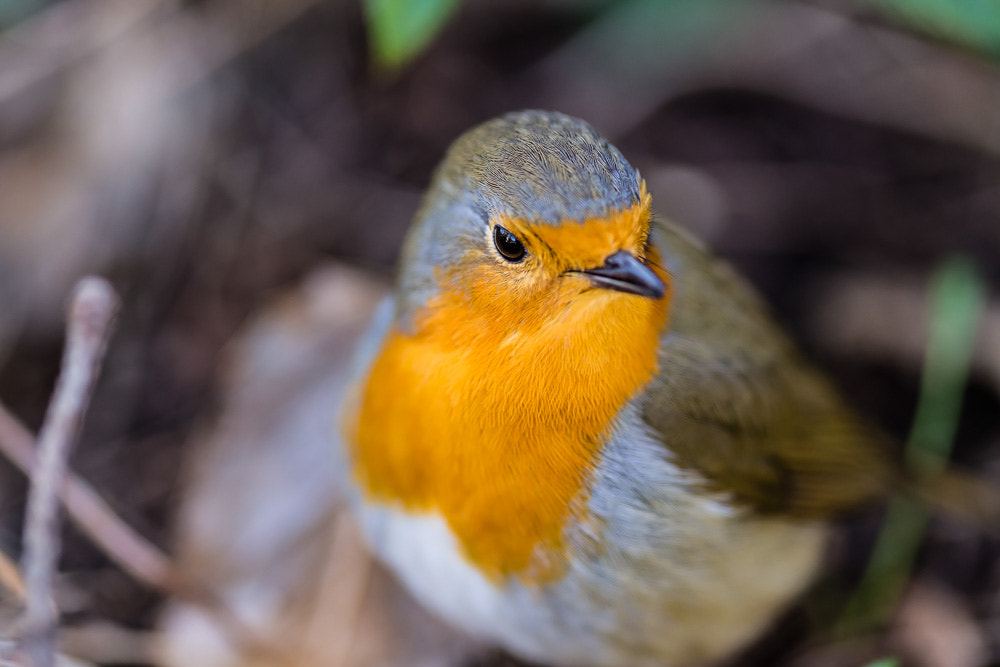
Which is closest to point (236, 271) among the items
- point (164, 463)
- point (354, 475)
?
point (164, 463)

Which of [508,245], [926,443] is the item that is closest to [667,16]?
[926,443]

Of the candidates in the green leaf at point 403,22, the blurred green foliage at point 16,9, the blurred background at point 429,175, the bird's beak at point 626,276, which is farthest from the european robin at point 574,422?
the blurred green foliage at point 16,9

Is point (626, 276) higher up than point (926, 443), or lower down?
higher up

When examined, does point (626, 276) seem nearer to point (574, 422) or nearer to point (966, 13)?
point (574, 422)

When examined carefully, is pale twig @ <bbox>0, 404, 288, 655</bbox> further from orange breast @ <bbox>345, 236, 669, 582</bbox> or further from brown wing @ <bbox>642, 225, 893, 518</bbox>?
brown wing @ <bbox>642, 225, 893, 518</bbox>

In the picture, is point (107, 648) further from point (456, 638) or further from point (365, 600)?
point (456, 638)

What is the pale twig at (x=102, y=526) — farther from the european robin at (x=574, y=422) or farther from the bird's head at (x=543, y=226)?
the bird's head at (x=543, y=226)

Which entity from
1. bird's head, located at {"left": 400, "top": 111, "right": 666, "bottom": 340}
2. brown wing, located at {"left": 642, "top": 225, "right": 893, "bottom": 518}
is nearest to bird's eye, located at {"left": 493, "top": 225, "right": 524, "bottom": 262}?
bird's head, located at {"left": 400, "top": 111, "right": 666, "bottom": 340}
